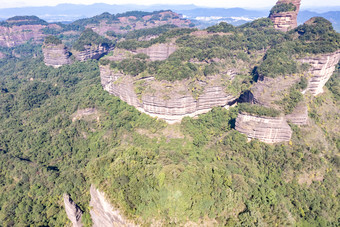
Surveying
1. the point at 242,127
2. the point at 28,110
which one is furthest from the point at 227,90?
the point at 28,110

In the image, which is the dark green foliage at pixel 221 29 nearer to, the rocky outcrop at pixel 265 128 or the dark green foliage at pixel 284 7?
the dark green foliage at pixel 284 7

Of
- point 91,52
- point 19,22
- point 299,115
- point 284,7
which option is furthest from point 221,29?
point 19,22

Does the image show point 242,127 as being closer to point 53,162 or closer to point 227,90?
point 227,90

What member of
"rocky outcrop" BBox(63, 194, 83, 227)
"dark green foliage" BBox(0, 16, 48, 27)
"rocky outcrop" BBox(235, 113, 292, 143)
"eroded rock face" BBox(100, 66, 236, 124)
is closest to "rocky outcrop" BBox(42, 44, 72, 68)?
"eroded rock face" BBox(100, 66, 236, 124)

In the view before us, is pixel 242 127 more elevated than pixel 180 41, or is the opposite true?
pixel 180 41

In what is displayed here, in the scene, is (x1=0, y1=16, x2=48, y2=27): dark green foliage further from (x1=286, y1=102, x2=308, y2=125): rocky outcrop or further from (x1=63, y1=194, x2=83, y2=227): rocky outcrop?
(x1=286, y1=102, x2=308, y2=125): rocky outcrop

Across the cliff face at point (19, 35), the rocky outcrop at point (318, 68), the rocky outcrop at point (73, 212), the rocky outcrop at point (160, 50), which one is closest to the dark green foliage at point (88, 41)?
the rocky outcrop at point (160, 50)

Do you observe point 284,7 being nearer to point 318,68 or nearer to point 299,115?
point 318,68
